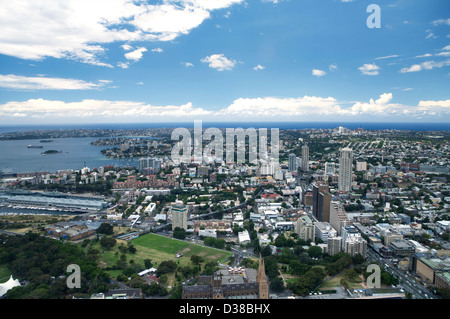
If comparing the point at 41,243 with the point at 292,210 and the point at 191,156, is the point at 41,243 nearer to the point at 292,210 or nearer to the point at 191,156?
the point at 292,210

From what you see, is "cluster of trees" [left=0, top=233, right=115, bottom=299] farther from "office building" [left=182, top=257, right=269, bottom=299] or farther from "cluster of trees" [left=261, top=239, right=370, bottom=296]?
"cluster of trees" [left=261, top=239, right=370, bottom=296]

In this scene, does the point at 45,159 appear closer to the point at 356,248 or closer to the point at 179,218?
the point at 179,218

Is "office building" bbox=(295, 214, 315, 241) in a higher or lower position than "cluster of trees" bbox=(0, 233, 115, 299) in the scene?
lower

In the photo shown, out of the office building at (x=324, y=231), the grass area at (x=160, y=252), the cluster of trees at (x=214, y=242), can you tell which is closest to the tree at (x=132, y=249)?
the grass area at (x=160, y=252)

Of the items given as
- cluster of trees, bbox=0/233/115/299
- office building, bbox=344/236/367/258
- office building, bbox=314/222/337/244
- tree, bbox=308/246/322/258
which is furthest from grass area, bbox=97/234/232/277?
office building, bbox=344/236/367/258
